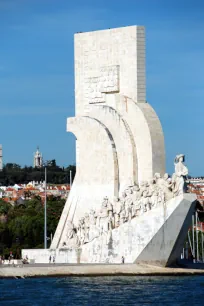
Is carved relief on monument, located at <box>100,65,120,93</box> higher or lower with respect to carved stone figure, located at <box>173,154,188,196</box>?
higher

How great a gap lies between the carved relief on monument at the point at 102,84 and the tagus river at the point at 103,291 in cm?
653

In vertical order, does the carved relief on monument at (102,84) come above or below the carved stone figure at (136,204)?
above

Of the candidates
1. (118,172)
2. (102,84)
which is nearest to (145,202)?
(118,172)

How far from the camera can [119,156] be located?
45438mm

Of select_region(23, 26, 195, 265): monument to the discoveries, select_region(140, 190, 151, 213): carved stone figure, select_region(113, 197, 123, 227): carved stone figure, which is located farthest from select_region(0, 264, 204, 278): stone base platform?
select_region(113, 197, 123, 227): carved stone figure

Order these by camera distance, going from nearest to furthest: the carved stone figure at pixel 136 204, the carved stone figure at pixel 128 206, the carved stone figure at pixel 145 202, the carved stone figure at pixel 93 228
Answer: the carved stone figure at pixel 145 202 → the carved stone figure at pixel 136 204 → the carved stone figure at pixel 128 206 → the carved stone figure at pixel 93 228

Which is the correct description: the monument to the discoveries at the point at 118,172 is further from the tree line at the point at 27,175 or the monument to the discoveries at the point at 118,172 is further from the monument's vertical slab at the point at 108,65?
the tree line at the point at 27,175

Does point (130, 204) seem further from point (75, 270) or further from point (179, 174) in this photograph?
point (75, 270)

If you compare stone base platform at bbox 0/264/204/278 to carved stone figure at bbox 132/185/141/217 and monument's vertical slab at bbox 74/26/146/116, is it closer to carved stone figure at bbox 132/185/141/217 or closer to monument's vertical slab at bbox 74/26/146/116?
carved stone figure at bbox 132/185/141/217

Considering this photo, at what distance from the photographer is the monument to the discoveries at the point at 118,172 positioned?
1709 inches

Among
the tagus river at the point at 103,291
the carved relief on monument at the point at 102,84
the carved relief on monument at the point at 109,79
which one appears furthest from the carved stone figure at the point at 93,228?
the carved relief on monument at the point at 109,79

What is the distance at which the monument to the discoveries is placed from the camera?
4341cm

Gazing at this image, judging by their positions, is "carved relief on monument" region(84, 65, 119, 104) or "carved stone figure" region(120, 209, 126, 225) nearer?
"carved stone figure" region(120, 209, 126, 225)

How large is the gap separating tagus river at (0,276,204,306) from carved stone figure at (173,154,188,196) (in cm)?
254
